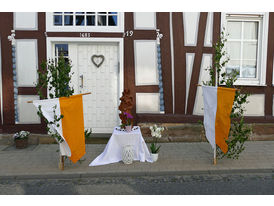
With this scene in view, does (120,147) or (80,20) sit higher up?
(80,20)

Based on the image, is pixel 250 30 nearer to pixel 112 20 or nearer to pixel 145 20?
pixel 145 20

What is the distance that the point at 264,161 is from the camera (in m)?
4.91

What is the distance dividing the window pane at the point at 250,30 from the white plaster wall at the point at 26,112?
19.1ft

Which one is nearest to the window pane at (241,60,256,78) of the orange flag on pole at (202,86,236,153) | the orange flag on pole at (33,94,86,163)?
the orange flag on pole at (202,86,236,153)

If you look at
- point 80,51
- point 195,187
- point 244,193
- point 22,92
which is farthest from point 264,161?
point 22,92

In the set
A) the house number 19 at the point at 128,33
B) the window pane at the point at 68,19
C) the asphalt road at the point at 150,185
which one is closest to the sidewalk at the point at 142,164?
the asphalt road at the point at 150,185

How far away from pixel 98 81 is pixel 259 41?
4.47 meters

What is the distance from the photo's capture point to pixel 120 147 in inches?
195

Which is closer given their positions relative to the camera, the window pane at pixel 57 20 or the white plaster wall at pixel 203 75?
the window pane at pixel 57 20

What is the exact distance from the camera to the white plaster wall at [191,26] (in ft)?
21.0

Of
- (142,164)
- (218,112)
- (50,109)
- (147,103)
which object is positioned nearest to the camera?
(50,109)

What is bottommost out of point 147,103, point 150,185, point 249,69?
point 150,185

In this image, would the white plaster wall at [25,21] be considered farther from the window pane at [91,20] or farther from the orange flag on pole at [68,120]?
the orange flag on pole at [68,120]

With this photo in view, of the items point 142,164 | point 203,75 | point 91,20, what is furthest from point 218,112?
point 91,20
